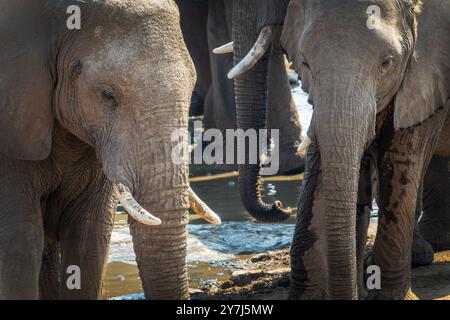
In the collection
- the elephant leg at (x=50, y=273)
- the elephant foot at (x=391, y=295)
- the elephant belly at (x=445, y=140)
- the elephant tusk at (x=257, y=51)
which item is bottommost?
the elephant foot at (x=391, y=295)

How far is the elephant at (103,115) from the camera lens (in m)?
6.21

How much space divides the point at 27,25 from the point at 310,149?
5.82ft

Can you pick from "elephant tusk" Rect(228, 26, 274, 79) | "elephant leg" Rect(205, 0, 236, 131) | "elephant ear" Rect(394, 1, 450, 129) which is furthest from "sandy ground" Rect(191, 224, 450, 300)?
"elephant leg" Rect(205, 0, 236, 131)

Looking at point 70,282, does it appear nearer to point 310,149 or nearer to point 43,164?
point 43,164

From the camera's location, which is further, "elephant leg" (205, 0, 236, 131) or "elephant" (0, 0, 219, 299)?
"elephant leg" (205, 0, 236, 131)

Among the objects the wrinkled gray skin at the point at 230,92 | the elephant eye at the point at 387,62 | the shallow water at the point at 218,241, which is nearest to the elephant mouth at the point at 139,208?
the elephant eye at the point at 387,62

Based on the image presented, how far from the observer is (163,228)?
243 inches

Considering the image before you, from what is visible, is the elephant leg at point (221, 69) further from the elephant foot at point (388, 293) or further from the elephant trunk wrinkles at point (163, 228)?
the elephant trunk wrinkles at point (163, 228)

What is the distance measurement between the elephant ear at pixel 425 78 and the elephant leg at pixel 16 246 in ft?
6.35

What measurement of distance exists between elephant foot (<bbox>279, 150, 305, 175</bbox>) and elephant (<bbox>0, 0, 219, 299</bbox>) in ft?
15.3

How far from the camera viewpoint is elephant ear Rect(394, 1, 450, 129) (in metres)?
7.48

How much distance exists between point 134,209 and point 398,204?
6.55 feet

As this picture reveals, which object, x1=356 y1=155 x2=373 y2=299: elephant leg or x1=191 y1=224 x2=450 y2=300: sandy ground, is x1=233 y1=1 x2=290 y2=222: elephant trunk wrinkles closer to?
x1=191 y1=224 x2=450 y2=300: sandy ground
